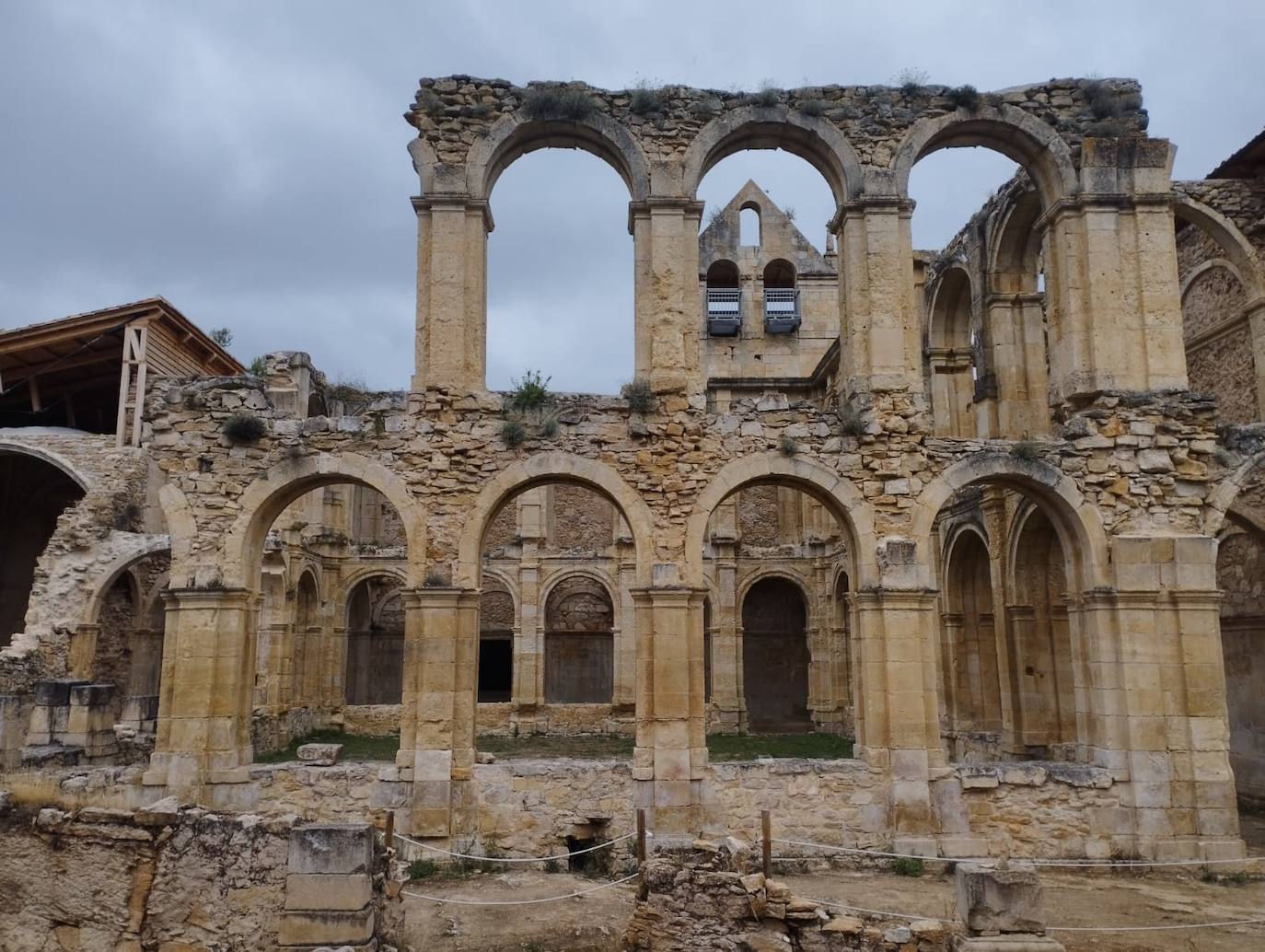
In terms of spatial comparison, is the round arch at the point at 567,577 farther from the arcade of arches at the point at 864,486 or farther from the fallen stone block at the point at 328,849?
the fallen stone block at the point at 328,849

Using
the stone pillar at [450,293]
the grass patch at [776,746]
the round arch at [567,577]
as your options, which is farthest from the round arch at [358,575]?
the stone pillar at [450,293]

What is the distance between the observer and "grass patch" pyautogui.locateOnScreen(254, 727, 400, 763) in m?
16.5

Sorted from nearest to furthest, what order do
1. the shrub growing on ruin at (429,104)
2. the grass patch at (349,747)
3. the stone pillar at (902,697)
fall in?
the stone pillar at (902,697), the shrub growing on ruin at (429,104), the grass patch at (349,747)

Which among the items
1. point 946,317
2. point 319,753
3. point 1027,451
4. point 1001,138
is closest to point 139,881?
point 319,753

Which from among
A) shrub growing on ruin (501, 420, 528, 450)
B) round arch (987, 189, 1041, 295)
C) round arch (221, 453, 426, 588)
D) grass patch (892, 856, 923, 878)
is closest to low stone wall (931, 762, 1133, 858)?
grass patch (892, 856, 923, 878)

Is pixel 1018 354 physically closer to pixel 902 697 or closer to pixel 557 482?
pixel 902 697

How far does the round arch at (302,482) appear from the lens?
1188cm

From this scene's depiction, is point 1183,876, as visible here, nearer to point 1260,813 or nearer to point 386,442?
point 1260,813

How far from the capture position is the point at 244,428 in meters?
12.0

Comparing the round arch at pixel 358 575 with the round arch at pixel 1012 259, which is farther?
the round arch at pixel 358 575

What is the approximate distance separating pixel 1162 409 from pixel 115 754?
48.9 ft

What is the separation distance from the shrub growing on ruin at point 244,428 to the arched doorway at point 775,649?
52.4ft

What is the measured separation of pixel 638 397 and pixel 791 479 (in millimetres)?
2205

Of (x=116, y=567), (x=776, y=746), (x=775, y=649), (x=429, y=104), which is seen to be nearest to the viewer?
(x=429, y=104)
